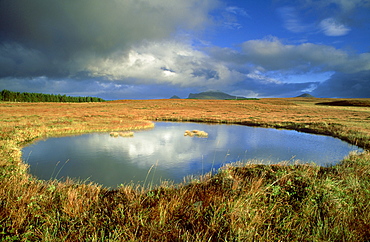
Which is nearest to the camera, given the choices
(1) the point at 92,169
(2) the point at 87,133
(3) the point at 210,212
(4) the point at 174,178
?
(3) the point at 210,212

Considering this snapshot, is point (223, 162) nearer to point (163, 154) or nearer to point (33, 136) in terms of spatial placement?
point (163, 154)

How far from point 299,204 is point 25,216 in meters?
7.13

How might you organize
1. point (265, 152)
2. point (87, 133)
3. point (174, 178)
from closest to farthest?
point (174, 178) < point (265, 152) < point (87, 133)

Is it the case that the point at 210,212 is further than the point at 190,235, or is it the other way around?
the point at 210,212

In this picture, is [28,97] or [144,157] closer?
[144,157]

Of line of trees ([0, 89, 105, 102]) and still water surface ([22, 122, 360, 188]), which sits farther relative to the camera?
A: line of trees ([0, 89, 105, 102])

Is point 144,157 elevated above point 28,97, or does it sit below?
below

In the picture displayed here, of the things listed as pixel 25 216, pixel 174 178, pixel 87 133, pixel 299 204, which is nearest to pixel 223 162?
pixel 174 178

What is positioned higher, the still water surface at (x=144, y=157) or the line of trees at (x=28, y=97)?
the line of trees at (x=28, y=97)

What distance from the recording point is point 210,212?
5.20 m

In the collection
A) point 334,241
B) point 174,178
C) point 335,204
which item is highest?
point 335,204

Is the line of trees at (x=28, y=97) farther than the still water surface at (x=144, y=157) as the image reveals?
Yes

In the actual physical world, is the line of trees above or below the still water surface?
above

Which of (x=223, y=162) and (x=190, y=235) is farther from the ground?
(x=190, y=235)
